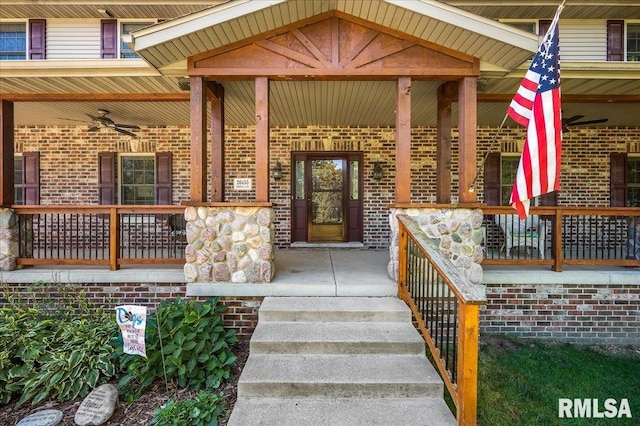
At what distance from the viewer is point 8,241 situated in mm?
4344

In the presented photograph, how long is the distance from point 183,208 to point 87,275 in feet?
4.67

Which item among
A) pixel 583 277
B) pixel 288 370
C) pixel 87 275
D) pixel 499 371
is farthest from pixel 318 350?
pixel 583 277

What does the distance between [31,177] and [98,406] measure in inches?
248

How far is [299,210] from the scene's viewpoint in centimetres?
725

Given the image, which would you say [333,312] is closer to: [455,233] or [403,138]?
[455,233]

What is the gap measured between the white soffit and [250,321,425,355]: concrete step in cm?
Answer: 316

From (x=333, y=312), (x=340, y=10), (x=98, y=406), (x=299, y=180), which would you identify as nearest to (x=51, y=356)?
(x=98, y=406)

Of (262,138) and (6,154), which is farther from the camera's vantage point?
(6,154)

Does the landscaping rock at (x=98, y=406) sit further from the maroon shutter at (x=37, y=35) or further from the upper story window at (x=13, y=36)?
the upper story window at (x=13, y=36)

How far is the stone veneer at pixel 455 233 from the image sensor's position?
12.9ft

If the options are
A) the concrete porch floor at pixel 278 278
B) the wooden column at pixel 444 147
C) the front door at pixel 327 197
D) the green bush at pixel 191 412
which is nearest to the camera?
the green bush at pixel 191 412

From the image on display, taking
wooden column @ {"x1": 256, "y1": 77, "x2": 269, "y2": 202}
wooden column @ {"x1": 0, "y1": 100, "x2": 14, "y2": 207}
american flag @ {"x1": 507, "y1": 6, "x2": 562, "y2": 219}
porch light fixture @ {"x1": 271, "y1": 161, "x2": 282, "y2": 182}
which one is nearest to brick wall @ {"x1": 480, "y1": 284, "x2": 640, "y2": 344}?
american flag @ {"x1": 507, "y1": 6, "x2": 562, "y2": 219}

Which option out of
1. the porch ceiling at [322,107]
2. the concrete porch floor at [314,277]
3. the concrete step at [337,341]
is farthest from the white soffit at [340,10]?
the concrete step at [337,341]

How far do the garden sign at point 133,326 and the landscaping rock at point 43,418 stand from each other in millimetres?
734
